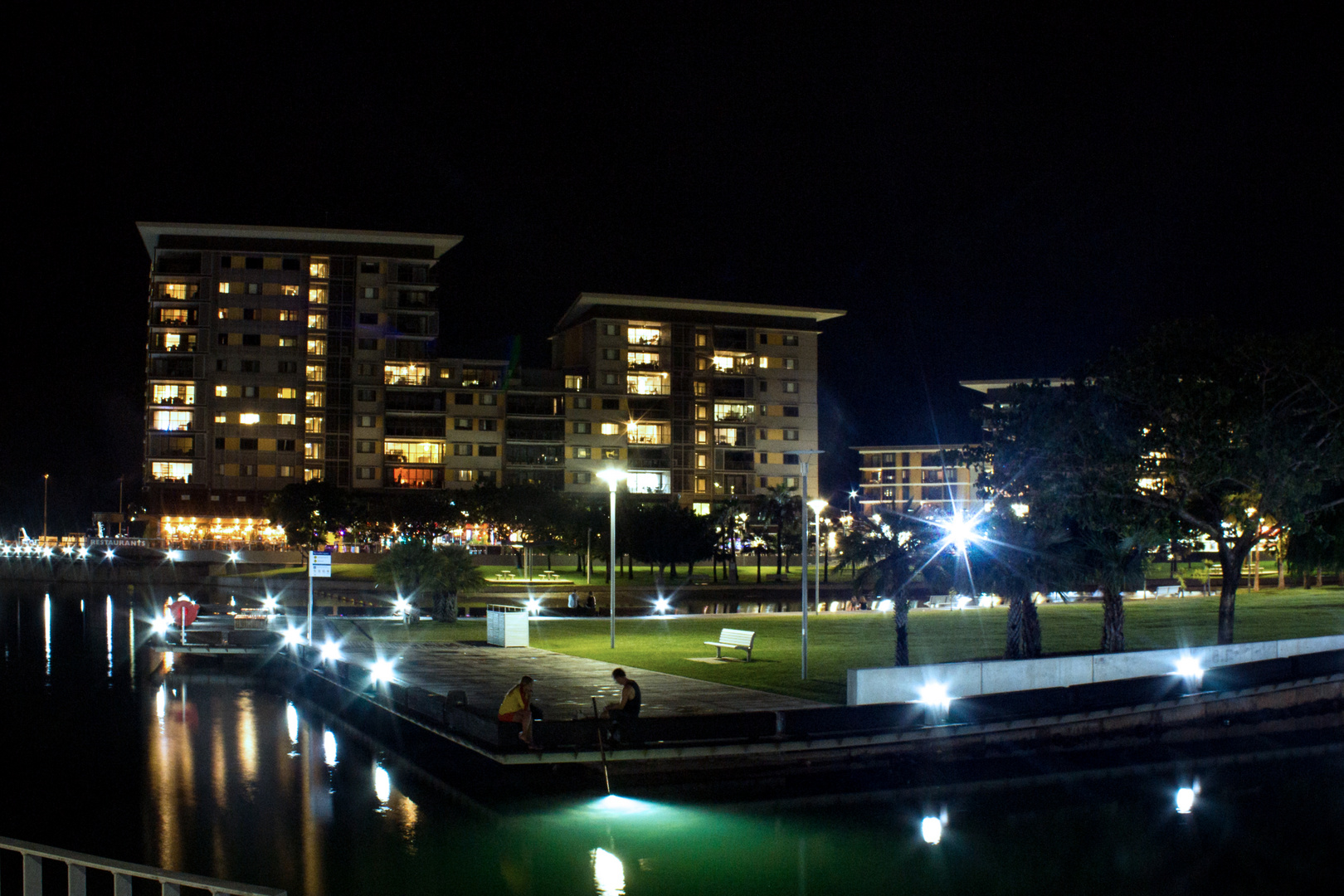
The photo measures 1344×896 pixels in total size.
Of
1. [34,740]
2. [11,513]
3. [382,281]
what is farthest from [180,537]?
[34,740]

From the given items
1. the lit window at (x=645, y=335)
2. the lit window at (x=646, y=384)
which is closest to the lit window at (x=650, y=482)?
the lit window at (x=646, y=384)

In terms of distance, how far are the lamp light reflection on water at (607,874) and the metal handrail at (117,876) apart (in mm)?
7847

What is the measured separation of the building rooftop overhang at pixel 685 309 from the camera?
4707 inches

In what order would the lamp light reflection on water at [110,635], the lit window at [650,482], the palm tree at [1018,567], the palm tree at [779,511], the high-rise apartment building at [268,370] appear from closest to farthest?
the palm tree at [1018,567]
the lamp light reflection on water at [110,635]
the palm tree at [779,511]
the high-rise apartment building at [268,370]
the lit window at [650,482]

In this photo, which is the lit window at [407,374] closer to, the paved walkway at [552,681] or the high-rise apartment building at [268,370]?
the high-rise apartment building at [268,370]

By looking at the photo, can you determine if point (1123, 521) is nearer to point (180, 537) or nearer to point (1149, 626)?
point (1149, 626)

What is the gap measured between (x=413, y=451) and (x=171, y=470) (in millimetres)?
22478

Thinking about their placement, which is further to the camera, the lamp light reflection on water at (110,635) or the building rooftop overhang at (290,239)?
the building rooftop overhang at (290,239)

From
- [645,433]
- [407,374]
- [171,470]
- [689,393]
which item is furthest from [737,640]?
[689,393]

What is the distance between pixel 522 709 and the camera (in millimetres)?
19188

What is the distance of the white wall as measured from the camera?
Result: 72.3 feet

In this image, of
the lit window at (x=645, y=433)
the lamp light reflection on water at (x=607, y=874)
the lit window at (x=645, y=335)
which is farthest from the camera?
the lit window at (x=645, y=335)

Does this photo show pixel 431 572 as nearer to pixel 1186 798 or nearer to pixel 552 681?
pixel 552 681

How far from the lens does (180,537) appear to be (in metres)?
104
